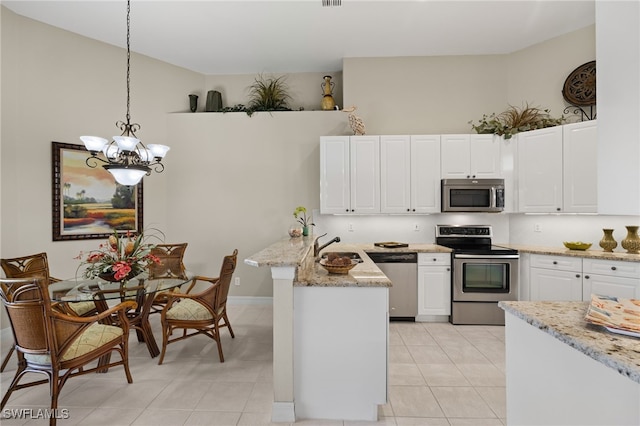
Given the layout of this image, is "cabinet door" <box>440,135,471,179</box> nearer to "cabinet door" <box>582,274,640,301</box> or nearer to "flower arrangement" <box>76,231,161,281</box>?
"cabinet door" <box>582,274,640,301</box>

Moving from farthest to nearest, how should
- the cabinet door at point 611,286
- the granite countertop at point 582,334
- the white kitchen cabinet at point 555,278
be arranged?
the white kitchen cabinet at point 555,278 → the cabinet door at point 611,286 → the granite countertop at point 582,334

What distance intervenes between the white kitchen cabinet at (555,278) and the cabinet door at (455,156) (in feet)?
4.31

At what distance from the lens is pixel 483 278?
3.81 meters

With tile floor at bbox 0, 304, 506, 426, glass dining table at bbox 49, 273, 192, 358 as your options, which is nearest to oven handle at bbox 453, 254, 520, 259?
tile floor at bbox 0, 304, 506, 426

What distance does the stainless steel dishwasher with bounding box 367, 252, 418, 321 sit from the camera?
12.7 feet

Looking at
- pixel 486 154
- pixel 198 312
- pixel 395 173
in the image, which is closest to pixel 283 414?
pixel 198 312

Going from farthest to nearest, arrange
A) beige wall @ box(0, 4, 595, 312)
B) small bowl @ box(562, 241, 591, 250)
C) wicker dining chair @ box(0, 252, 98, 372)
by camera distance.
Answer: beige wall @ box(0, 4, 595, 312)
small bowl @ box(562, 241, 591, 250)
wicker dining chair @ box(0, 252, 98, 372)

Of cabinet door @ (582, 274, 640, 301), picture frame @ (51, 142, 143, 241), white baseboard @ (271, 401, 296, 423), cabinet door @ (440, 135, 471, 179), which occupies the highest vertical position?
cabinet door @ (440, 135, 471, 179)

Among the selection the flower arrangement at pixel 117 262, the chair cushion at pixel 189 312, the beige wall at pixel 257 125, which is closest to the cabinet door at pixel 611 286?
the beige wall at pixel 257 125

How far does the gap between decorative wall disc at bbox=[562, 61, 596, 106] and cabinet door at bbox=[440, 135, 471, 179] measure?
1.31 metres

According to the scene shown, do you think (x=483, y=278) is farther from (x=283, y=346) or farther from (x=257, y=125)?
(x=257, y=125)

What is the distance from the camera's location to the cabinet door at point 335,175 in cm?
420

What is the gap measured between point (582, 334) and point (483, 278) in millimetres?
2982

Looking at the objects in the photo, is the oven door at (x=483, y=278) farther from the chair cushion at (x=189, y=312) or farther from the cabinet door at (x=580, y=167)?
the chair cushion at (x=189, y=312)
